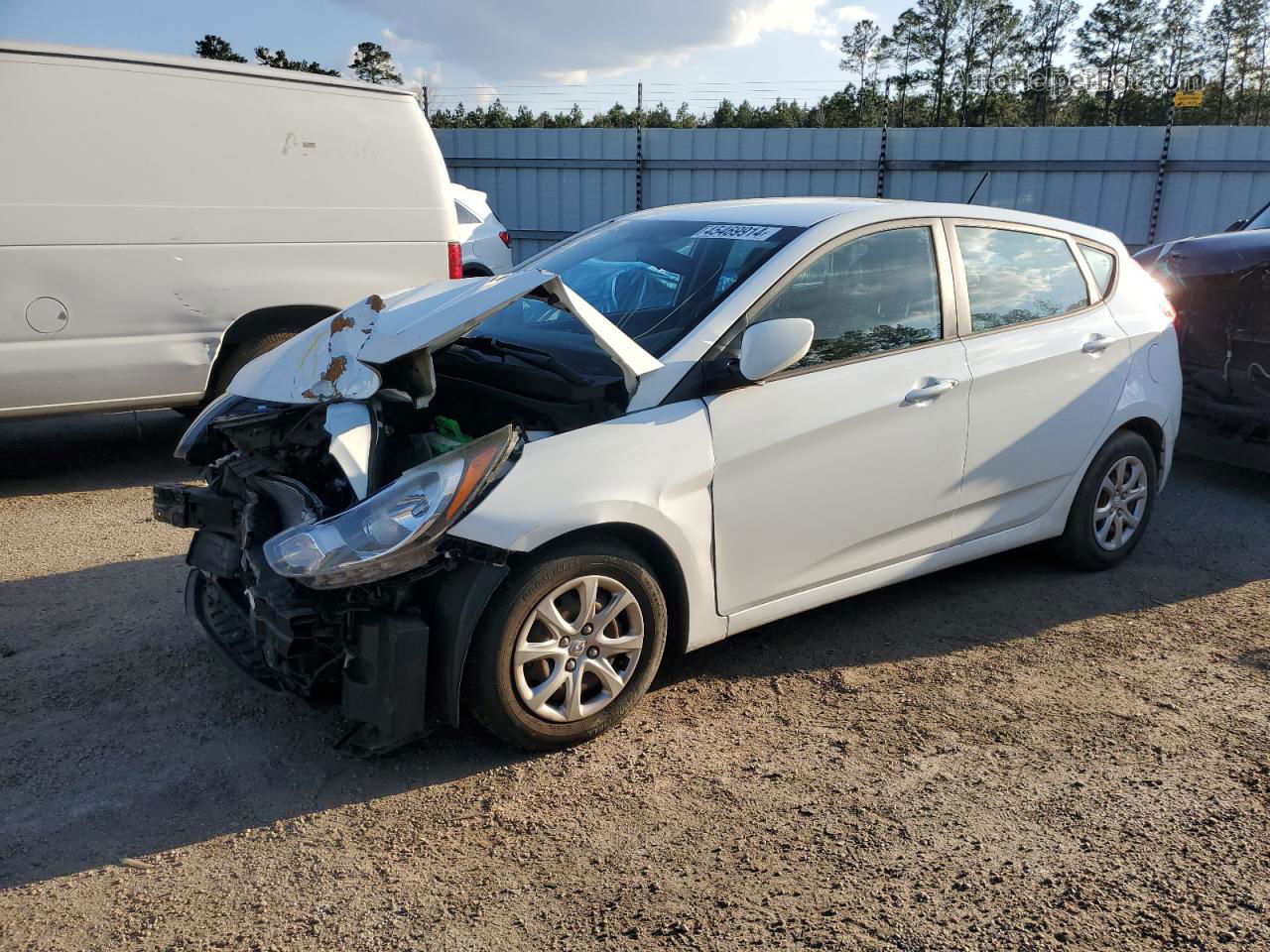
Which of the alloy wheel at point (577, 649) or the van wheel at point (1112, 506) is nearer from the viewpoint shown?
the alloy wheel at point (577, 649)

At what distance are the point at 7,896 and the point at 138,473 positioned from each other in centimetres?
439

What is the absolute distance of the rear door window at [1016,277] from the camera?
4.22 meters

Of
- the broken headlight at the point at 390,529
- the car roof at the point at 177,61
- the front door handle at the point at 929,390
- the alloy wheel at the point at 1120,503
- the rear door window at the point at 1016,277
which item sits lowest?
the alloy wheel at the point at 1120,503

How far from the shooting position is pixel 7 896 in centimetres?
253

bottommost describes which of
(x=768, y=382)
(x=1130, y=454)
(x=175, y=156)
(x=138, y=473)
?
(x=138, y=473)

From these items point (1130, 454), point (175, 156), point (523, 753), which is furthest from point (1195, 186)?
point (523, 753)

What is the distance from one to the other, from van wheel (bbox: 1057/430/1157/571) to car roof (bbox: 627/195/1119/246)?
3.49 ft

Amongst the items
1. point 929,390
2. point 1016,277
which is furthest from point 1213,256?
point 929,390

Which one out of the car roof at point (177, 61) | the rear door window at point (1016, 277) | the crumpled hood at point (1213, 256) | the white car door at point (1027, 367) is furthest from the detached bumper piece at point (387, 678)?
the crumpled hood at point (1213, 256)

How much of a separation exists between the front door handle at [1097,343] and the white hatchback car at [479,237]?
7.20m

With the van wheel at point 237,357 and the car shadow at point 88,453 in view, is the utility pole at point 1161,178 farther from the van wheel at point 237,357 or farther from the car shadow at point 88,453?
the car shadow at point 88,453

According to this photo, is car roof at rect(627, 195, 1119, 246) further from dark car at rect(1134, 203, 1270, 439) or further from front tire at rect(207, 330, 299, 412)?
front tire at rect(207, 330, 299, 412)

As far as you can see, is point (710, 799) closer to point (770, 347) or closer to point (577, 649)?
point (577, 649)

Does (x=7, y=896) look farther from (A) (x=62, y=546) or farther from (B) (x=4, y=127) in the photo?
(B) (x=4, y=127)
